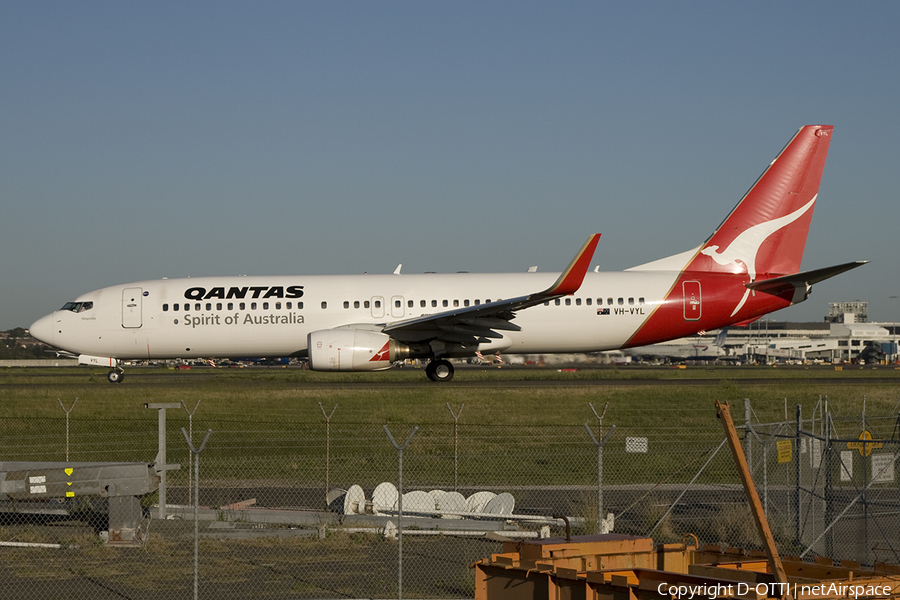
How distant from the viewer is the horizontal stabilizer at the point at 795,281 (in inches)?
945

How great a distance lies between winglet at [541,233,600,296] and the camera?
73.6ft

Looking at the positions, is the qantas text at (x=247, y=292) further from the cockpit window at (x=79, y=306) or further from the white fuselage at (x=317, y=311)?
the cockpit window at (x=79, y=306)

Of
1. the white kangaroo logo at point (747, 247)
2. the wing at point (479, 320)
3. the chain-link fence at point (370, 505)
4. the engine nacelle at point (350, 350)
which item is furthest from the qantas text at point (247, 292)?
the white kangaroo logo at point (747, 247)

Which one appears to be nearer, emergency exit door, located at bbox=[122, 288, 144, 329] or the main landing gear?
emergency exit door, located at bbox=[122, 288, 144, 329]

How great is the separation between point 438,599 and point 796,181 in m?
22.7

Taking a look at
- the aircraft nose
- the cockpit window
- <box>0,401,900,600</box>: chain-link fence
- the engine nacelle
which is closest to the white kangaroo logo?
<box>0,401,900,600</box>: chain-link fence

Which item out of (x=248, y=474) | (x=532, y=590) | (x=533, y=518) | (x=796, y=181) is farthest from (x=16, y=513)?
(x=796, y=181)

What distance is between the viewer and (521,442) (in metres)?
19.5

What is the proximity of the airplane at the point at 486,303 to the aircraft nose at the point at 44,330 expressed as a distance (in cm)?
5

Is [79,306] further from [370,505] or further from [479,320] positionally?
[370,505]

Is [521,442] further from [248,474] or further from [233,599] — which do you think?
[233,599]

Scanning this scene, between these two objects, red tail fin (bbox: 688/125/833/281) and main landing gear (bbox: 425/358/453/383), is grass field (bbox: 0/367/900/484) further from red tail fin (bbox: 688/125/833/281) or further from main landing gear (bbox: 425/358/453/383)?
red tail fin (bbox: 688/125/833/281)

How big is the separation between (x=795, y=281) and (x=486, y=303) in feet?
28.7

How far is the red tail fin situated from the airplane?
3 cm
